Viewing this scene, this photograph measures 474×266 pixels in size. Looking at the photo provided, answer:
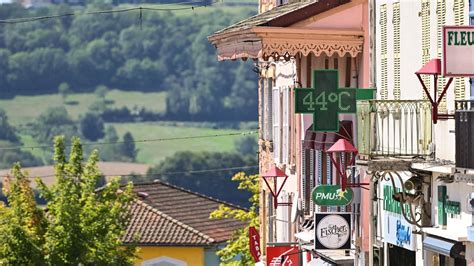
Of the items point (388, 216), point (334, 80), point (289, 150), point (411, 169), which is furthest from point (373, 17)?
point (289, 150)

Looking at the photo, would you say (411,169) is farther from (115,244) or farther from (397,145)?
(115,244)

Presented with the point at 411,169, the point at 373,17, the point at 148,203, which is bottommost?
the point at 148,203

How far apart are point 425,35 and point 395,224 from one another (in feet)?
9.77

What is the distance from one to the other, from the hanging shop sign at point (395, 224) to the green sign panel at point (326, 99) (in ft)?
4.87

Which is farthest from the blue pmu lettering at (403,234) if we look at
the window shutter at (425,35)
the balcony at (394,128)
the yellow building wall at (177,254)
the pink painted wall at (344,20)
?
Result: the yellow building wall at (177,254)

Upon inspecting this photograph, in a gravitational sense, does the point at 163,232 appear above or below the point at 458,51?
below

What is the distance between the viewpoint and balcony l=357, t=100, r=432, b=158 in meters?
20.6

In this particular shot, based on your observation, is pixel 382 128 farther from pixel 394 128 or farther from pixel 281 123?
pixel 281 123

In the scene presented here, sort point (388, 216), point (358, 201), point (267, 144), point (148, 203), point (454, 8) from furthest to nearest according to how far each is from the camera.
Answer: point (148, 203) < point (267, 144) < point (358, 201) < point (388, 216) < point (454, 8)

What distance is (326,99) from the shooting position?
2434cm

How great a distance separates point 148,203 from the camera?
6694cm

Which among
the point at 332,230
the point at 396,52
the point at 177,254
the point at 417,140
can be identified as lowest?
the point at 177,254

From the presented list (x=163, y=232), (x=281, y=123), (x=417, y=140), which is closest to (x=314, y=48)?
(x=417, y=140)

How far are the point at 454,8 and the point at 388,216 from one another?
4618mm
